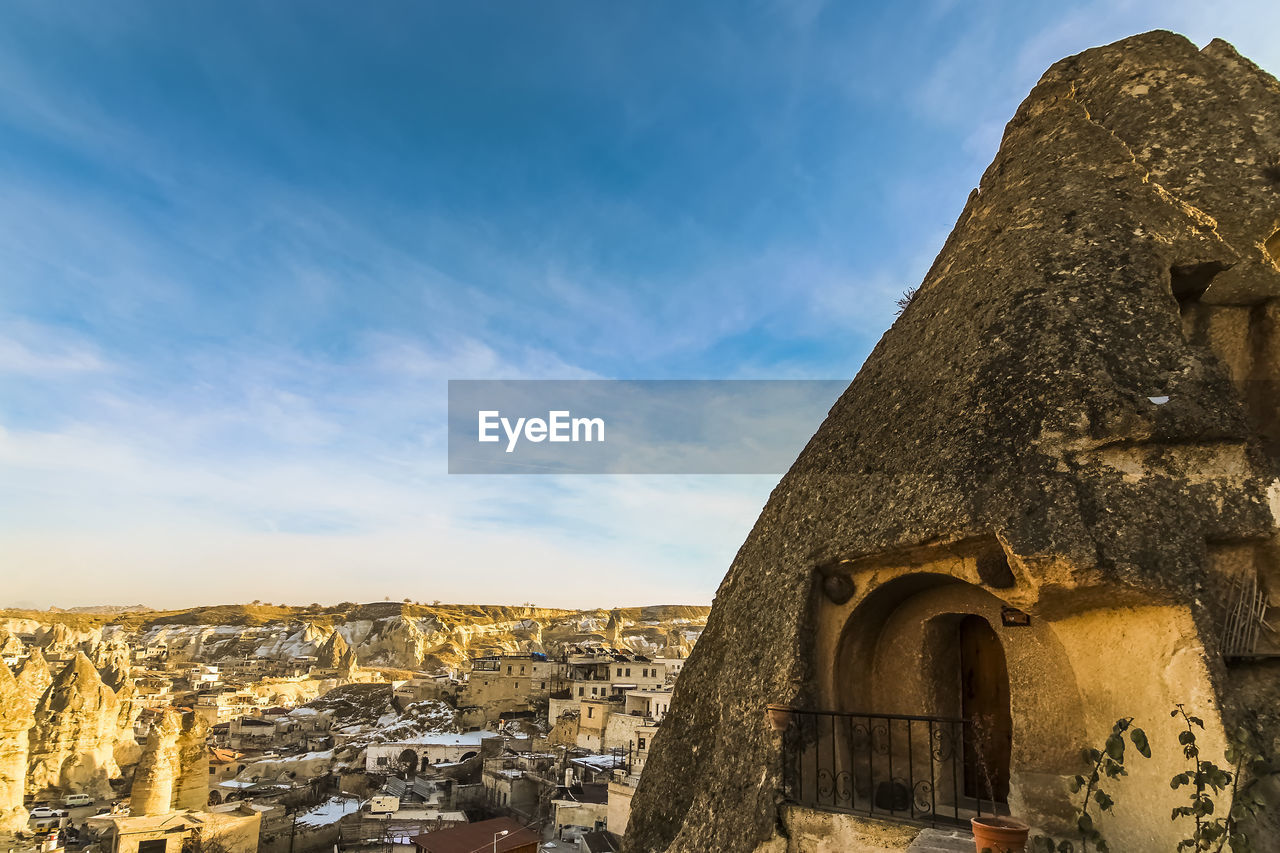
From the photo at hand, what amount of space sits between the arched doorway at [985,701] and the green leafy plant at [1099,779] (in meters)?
1.68

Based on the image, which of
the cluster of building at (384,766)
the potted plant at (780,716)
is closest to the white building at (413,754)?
the cluster of building at (384,766)

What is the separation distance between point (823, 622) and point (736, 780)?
1.54 m

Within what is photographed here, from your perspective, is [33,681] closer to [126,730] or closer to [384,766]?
[126,730]

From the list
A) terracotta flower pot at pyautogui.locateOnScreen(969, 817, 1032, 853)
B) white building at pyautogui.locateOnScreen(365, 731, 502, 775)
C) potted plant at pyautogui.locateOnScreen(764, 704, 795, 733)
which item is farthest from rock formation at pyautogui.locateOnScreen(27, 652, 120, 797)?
terracotta flower pot at pyautogui.locateOnScreen(969, 817, 1032, 853)

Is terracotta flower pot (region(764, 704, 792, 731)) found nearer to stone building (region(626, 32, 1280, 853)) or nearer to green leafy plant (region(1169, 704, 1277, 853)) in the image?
stone building (region(626, 32, 1280, 853))

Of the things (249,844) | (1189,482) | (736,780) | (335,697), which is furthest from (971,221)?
(335,697)

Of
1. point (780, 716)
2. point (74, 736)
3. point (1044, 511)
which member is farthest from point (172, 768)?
point (1044, 511)

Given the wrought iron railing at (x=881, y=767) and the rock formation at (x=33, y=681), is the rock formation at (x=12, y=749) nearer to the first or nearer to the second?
the rock formation at (x=33, y=681)

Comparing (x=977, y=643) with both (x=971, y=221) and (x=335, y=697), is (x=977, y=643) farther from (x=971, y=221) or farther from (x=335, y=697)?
(x=335, y=697)

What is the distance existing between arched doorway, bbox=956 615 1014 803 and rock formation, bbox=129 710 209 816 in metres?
36.6

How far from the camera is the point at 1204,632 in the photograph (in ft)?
16.0

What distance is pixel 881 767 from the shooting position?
285 inches

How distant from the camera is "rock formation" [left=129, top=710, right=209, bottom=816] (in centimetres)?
3300

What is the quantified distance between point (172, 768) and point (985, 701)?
3763 cm
